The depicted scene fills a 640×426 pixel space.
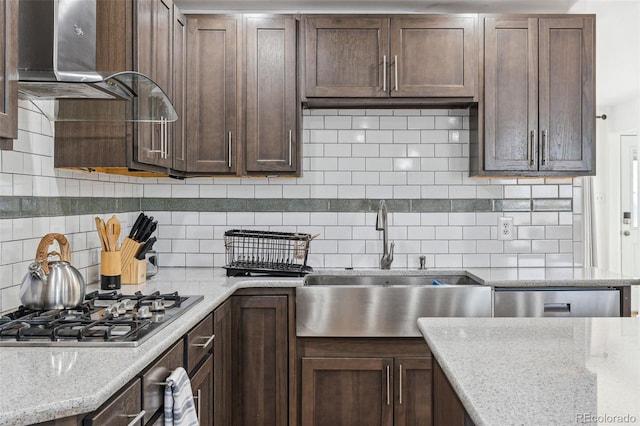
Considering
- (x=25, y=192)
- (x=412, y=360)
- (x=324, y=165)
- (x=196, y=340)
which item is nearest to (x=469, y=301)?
(x=412, y=360)

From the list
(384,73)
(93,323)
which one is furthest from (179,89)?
(93,323)

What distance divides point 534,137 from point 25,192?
2.59 metres

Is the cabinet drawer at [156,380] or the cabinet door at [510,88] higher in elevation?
the cabinet door at [510,88]

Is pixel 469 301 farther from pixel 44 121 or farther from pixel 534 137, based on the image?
pixel 44 121

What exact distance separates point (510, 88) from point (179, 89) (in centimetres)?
185

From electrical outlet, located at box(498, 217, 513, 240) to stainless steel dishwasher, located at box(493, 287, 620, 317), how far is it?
2.16 feet

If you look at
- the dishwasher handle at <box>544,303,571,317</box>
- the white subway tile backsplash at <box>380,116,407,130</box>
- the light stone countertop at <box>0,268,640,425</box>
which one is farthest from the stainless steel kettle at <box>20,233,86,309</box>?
the dishwasher handle at <box>544,303,571,317</box>

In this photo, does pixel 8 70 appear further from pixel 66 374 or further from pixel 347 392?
pixel 347 392

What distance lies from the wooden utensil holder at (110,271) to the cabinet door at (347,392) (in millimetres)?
1010

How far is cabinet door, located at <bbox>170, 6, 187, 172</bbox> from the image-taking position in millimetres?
3010

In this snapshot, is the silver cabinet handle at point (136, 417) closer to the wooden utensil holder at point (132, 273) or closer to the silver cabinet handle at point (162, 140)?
the wooden utensil holder at point (132, 273)

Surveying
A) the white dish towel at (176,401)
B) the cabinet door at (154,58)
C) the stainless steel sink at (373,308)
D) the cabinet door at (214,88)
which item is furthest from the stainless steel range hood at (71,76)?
the stainless steel sink at (373,308)

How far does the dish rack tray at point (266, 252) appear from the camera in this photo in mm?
3082

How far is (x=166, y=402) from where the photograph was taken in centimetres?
171
